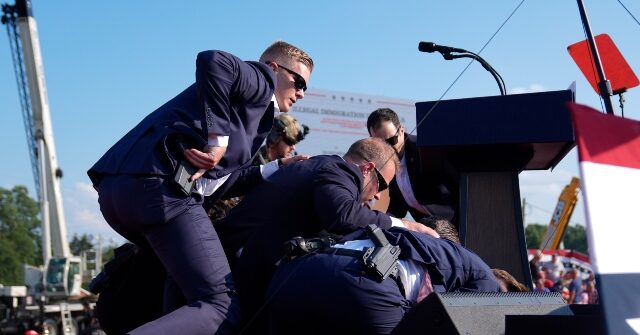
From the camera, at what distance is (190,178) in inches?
105

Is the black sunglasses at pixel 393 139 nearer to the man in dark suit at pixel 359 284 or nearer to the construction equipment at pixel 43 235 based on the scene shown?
the man in dark suit at pixel 359 284

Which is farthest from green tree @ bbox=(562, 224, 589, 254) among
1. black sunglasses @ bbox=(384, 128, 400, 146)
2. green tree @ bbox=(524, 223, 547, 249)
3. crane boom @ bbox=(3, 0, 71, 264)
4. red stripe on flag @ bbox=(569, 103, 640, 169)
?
red stripe on flag @ bbox=(569, 103, 640, 169)

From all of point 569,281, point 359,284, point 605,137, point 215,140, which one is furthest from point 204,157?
point 569,281

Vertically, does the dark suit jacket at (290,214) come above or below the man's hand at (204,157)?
below

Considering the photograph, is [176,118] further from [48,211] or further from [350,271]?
[48,211]

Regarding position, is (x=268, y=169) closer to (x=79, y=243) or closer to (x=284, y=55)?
(x=284, y=55)

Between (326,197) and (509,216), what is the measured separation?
1416 millimetres

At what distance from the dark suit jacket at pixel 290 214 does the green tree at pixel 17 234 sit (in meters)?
62.5

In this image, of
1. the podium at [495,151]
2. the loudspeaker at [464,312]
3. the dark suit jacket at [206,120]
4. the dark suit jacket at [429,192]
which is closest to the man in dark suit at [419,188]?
the dark suit jacket at [429,192]

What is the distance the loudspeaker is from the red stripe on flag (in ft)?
1.89

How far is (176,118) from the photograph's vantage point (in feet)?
9.13

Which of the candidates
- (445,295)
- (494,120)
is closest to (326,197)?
(445,295)

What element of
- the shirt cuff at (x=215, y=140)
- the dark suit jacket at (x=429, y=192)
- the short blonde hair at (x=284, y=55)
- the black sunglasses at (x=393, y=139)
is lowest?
the dark suit jacket at (x=429, y=192)

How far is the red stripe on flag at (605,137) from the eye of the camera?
5.31 feet
